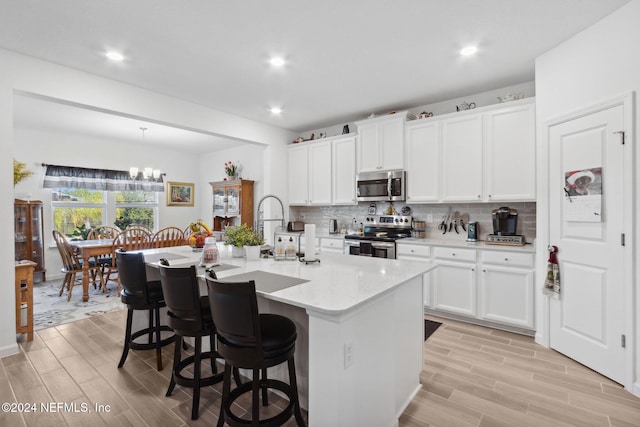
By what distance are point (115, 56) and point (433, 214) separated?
13.1 feet

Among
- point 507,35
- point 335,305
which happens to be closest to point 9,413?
point 335,305

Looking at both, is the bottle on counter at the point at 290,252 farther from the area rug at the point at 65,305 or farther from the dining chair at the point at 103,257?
the dining chair at the point at 103,257

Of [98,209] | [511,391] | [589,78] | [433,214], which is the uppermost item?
[589,78]

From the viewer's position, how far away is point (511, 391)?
7.06 ft

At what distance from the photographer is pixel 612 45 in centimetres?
227

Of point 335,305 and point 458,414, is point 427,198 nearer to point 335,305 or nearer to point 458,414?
point 458,414

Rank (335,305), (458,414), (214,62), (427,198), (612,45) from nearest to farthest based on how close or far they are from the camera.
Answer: (335,305) → (458,414) → (612,45) → (214,62) → (427,198)

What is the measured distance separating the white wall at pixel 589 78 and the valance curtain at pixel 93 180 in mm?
6982

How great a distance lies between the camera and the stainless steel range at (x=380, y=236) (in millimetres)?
3972

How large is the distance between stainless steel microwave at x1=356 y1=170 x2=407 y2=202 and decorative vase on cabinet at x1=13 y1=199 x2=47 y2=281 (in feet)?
17.3

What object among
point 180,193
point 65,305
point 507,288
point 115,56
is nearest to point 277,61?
point 115,56

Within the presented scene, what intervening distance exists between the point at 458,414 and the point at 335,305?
4.24ft

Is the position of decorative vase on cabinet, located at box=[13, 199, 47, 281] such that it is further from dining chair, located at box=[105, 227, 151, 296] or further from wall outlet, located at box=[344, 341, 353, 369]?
wall outlet, located at box=[344, 341, 353, 369]

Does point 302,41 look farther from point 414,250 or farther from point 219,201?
point 219,201
